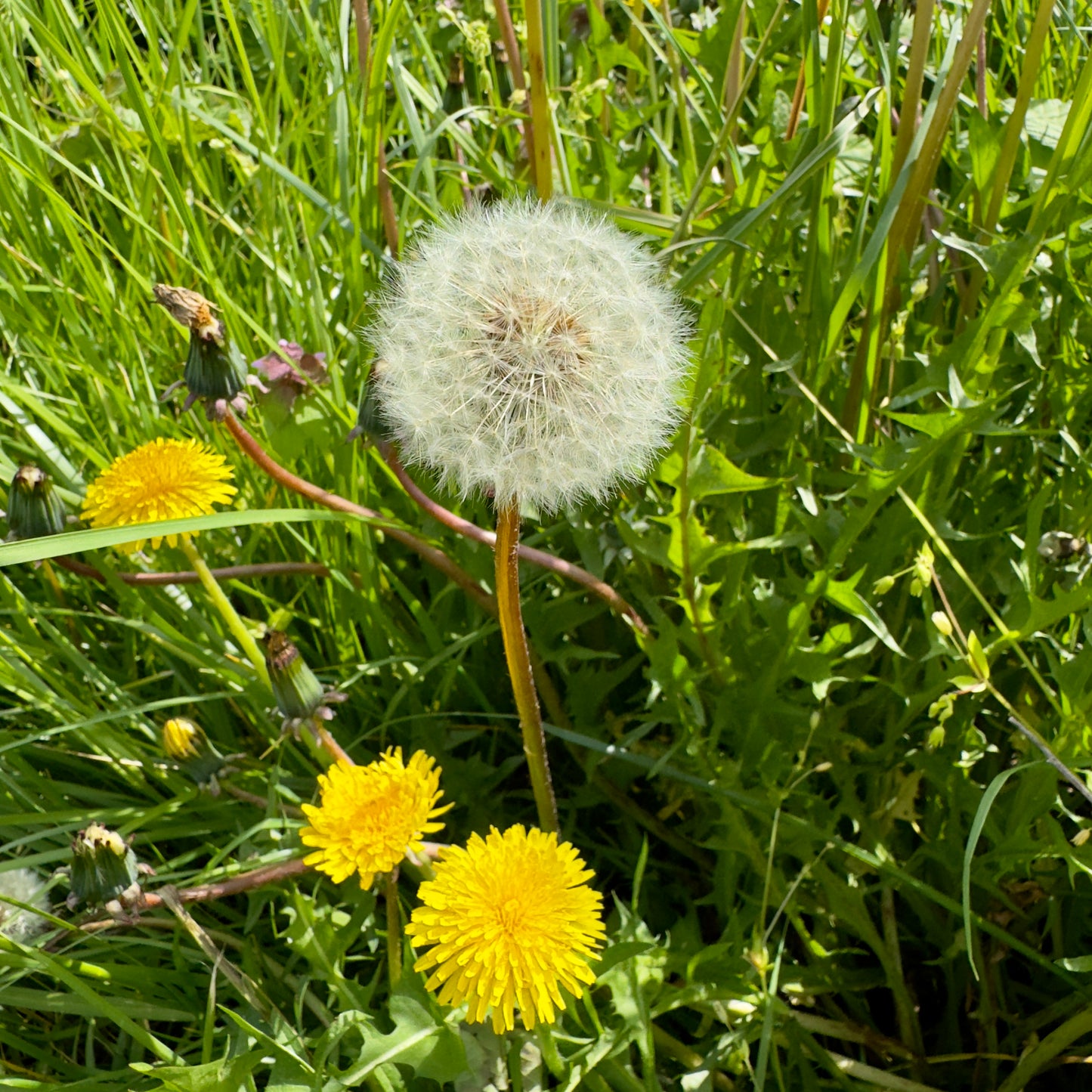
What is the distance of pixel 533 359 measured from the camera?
918mm

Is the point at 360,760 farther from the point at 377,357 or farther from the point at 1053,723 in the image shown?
the point at 1053,723

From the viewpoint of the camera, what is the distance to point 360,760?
1394mm

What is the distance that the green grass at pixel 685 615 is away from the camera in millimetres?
1080

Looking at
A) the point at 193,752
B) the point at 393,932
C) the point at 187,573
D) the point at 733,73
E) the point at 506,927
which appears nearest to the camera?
the point at 506,927

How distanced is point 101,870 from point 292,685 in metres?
0.22

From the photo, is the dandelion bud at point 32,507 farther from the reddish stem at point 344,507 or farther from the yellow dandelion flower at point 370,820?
the yellow dandelion flower at point 370,820

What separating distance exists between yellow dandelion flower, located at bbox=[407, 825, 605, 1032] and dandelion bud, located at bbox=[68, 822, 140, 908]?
0.26m

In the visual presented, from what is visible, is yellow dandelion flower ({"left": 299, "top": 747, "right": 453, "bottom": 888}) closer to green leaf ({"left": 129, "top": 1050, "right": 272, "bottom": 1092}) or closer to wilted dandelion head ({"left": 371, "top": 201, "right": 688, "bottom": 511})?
green leaf ({"left": 129, "top": 1050, "right": 272, "bottom": 1092})

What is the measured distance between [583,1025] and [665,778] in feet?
1.07

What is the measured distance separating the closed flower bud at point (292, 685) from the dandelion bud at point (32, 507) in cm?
29

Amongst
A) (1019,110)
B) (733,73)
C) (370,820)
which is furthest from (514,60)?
(370,820)

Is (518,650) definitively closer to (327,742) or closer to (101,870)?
(327,742)

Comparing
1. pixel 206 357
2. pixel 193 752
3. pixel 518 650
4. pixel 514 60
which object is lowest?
pixel 193 752

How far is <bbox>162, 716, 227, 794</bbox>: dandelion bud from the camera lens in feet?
3.57
